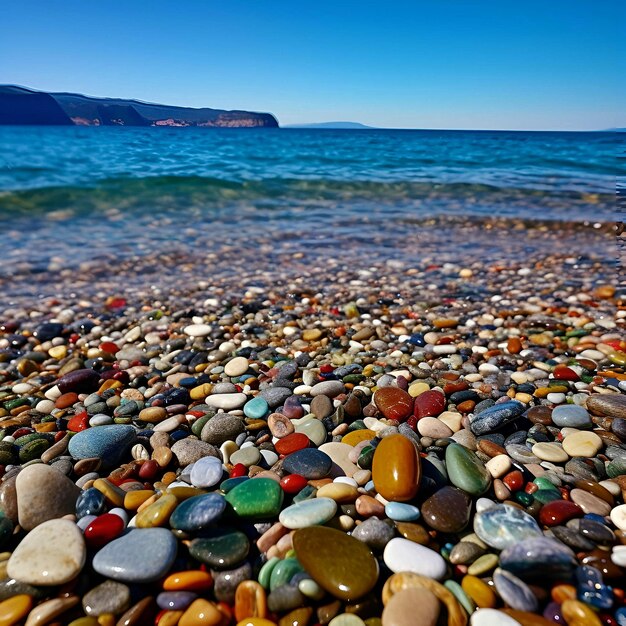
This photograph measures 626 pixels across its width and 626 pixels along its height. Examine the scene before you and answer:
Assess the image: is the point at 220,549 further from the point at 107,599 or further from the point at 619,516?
the point at 619,516

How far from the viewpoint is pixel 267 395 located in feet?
7.86

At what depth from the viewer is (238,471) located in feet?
6.09

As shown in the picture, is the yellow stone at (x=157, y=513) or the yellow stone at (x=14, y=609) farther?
the yellow stone at (x=157, y=513)

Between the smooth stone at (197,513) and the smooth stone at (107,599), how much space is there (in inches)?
8.6

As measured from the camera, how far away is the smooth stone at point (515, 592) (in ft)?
4.23

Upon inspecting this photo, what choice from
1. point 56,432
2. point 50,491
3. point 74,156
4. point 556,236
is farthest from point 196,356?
point 74,156

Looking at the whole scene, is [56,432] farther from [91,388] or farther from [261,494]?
Result: [261,494]

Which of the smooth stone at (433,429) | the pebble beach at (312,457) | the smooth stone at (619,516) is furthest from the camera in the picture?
the smooth stone at (433,429)

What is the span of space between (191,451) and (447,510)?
3.48 ft

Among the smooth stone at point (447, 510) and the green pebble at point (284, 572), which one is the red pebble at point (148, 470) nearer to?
the green pebble at point (284, 572)

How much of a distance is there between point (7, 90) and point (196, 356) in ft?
243

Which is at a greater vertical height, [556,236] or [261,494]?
[261,494]

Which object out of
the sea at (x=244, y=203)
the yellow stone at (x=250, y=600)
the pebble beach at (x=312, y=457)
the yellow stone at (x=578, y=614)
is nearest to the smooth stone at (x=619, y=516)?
the pebble beach at (x=312, y=457)

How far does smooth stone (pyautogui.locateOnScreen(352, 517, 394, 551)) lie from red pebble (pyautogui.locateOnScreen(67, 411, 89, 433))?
1.43 m
